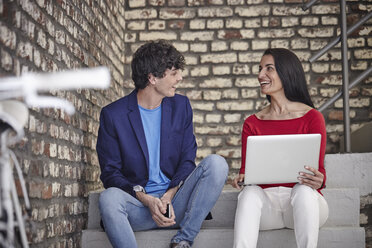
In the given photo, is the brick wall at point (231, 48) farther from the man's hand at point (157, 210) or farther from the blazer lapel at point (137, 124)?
the man's hand at point (157, 210)

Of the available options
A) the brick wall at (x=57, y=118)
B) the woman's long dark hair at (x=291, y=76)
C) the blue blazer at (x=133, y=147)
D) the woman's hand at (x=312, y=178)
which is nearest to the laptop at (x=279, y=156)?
the woman's hand at (x=312, y=178)

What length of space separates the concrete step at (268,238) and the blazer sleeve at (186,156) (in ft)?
0.77

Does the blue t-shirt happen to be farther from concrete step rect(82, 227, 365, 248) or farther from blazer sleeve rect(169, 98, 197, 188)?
concrete step rect(82, 227, 365, 248)

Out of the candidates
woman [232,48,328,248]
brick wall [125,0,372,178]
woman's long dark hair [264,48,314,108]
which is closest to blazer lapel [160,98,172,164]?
woman [232,48,328,248]

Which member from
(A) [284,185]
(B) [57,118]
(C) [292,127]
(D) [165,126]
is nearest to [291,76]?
(C) [292,127]

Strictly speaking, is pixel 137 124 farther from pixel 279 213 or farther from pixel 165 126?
pixel 279 213

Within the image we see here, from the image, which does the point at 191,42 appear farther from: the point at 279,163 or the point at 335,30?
the point at 279,163

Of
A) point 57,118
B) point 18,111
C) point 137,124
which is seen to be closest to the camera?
point 18,111

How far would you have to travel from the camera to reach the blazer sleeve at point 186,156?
2127 mm

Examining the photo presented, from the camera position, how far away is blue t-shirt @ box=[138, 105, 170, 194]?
7.08 feet

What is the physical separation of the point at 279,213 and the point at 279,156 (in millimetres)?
274

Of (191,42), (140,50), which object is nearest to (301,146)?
(140,50)

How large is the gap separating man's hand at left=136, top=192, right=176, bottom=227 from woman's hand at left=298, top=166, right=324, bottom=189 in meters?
0.56

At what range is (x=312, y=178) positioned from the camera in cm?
190
